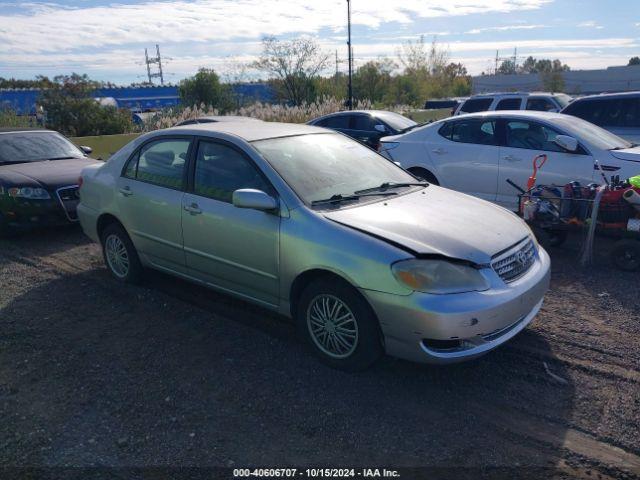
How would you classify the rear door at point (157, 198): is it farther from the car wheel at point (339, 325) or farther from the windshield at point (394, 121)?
the windshield at point (394, 121)

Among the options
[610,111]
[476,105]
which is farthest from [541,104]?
[610,111]

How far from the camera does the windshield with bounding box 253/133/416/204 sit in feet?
13.8

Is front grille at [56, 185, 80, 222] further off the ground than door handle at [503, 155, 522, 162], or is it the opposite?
door handle at [503, 155, 522, 162]

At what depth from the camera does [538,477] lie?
282cm

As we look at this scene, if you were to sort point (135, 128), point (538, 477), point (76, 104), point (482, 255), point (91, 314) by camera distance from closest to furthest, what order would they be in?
1. point (538, 477)
2. point (482, 255)
3. point (91, 314)
4. point (76, 104)
5. point (135, 128)

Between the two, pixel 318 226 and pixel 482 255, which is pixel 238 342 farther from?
pixel 482 255

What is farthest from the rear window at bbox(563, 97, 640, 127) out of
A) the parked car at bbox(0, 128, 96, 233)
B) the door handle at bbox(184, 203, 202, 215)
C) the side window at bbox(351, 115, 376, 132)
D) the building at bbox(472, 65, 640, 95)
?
the building at bbox(472, 65, 640, 95)

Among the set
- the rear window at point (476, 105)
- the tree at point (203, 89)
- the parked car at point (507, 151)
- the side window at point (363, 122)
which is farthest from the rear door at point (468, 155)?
the tree at point (203, 89)

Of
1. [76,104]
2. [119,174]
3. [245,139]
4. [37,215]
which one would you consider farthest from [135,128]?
[245,139]

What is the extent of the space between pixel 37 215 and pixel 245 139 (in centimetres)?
421

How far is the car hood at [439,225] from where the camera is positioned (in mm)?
3572

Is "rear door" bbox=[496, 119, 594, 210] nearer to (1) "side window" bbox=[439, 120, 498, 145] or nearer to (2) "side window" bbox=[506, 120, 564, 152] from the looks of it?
(2) "side window" bbox=[506, 120, 564, 152]

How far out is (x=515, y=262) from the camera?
383 cm

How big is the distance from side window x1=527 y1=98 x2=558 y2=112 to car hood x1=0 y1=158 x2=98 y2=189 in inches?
400
